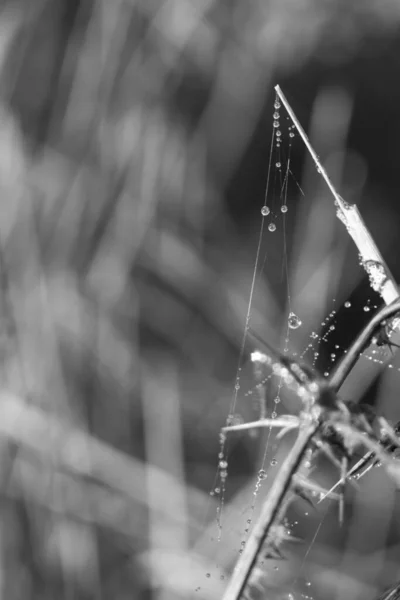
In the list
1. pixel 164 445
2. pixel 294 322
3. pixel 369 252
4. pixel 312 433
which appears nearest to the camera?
pixel 312 433

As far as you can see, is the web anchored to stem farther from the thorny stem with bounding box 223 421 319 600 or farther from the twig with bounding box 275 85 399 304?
the twig with bounding box 275 85 399 304

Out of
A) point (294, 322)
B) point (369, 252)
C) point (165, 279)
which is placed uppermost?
point (165, 279)

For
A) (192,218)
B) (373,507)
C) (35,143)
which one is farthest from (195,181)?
(373,507)

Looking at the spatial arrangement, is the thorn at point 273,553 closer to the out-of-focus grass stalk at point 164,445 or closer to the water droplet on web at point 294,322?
the water droplet on web at point 294,322

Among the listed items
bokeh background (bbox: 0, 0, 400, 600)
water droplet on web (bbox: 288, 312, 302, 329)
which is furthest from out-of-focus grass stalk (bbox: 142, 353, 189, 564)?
water droplet on web (bbox: 288, 312, 302, 329)

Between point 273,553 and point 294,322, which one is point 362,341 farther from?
point 294,322

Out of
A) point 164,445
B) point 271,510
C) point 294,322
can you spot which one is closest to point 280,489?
point 271,510

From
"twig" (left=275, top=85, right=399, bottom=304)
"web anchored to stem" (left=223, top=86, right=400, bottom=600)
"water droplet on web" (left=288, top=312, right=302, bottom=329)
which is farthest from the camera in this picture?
"water droplet on web" (left=288, top=312, right=302, bottom=329)

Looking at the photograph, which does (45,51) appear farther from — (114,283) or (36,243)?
(114,283)
